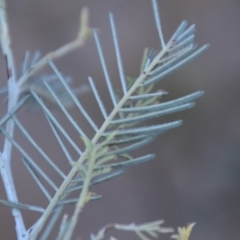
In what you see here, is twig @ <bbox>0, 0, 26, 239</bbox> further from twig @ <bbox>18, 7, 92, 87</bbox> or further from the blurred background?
the blurred background

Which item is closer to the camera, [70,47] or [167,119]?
[70,47]

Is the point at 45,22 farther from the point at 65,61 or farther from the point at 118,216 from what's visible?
the point at 118,216

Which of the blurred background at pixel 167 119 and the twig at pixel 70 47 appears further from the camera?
the blurred background at pixel 167 119

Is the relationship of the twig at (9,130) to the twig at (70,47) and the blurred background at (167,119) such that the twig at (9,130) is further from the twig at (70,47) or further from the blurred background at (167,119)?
the blurred background at (167,119)

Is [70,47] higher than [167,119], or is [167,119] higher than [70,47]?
[70,47]

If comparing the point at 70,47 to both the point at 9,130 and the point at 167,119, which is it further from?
the point at 167,119

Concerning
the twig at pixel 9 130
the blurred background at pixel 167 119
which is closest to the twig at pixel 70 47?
the twig at pixel 9 130

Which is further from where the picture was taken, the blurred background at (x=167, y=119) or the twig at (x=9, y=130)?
the blurred background at (x=167, y=119)

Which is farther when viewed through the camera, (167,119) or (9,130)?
(167,119)

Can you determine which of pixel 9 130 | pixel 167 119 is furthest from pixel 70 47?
pixel 167 119
